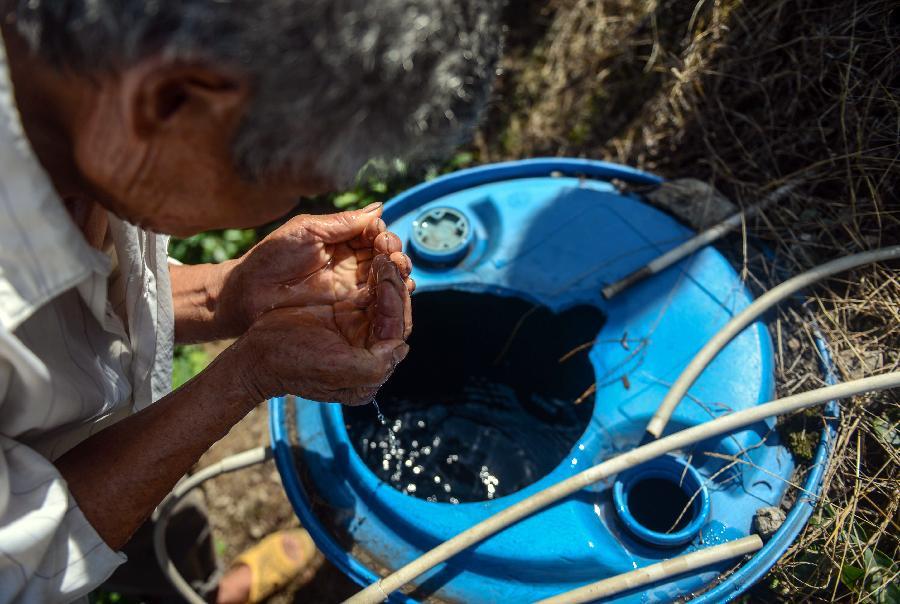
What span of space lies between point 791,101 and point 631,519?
3.76 feet

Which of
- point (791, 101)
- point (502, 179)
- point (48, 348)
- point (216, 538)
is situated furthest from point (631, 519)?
point (216, 538)

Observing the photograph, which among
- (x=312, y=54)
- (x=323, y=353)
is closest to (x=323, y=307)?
(x=323, y=353)

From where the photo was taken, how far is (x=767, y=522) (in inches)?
48.7

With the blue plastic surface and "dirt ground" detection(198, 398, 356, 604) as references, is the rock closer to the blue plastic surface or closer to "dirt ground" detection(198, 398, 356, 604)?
the blue plastic surface

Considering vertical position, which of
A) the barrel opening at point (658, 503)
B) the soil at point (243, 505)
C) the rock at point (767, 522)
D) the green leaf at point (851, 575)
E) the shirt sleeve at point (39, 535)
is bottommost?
the soil at point (243, 505)

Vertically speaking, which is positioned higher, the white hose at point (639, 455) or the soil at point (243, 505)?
the white hose at point (639, 455)

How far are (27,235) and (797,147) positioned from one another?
1678 mm

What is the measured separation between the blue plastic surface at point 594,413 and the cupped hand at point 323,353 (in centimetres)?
30

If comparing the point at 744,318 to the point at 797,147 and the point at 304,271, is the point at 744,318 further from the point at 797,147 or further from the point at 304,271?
the point at 304,271

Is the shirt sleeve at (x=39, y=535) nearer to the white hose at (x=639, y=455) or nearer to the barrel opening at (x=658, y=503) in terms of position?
the white hose at (x=639, y=455)

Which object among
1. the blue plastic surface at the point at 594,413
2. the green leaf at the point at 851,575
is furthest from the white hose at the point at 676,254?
the green leaf at the point at 851,575

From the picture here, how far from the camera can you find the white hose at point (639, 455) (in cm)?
123

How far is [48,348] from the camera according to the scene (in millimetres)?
978

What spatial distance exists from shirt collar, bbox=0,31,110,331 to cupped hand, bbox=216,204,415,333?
0.44 meters
